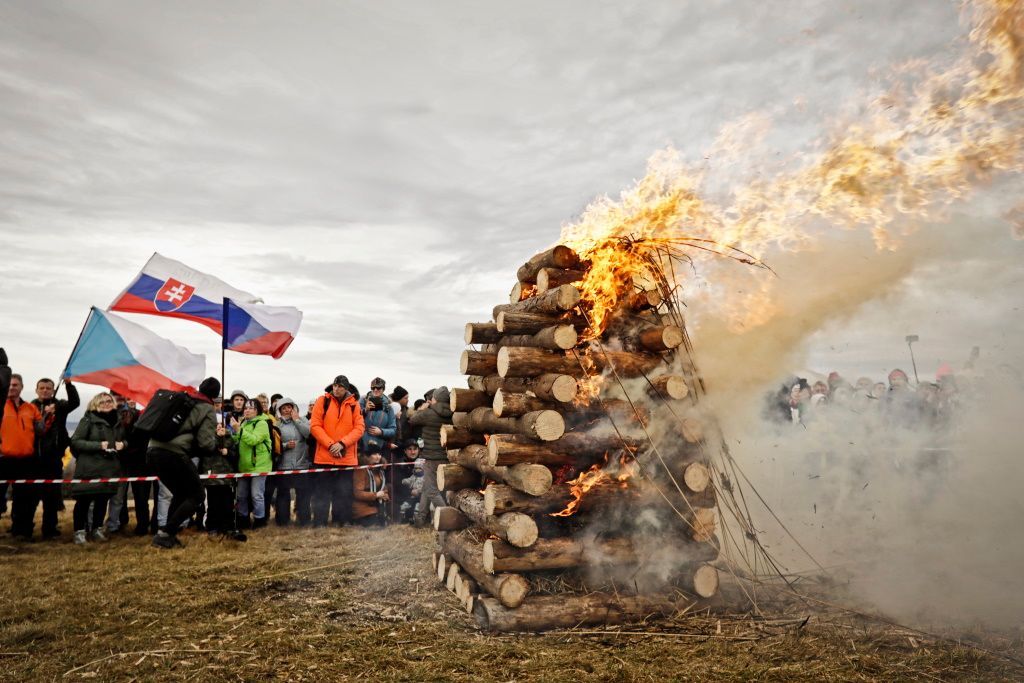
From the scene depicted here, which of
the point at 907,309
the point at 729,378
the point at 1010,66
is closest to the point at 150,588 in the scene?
the point at 729,378

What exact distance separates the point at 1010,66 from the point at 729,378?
374 cm

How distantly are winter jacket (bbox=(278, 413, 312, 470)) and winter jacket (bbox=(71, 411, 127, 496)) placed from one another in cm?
257

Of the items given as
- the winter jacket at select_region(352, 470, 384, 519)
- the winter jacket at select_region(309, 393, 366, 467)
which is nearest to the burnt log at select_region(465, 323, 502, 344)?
the winter jacket at select_region(309, 393, 366, 467)

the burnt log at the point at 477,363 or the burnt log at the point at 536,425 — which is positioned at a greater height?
the burnt log at the point at 477,363

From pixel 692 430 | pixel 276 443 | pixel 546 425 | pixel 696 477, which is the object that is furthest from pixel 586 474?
pixel 276 443

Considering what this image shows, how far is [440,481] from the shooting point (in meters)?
7.87

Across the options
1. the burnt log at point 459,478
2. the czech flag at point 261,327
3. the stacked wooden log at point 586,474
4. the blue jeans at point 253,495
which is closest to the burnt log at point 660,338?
the stacked wooden log at point 586,474

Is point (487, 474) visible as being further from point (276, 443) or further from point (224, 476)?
point (276, 443)

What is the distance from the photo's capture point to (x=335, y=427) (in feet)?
36.3

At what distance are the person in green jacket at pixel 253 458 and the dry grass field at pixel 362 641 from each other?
3225mm

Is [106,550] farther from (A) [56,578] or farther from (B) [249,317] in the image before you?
(B) [249,317]

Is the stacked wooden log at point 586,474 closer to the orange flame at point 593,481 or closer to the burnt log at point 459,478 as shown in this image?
the orange flame at point 593,481

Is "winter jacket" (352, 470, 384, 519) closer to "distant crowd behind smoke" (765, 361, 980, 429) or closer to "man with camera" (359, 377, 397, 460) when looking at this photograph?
"man with camera" (359, 377, 397, 460)

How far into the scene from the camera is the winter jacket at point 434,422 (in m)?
10.8
